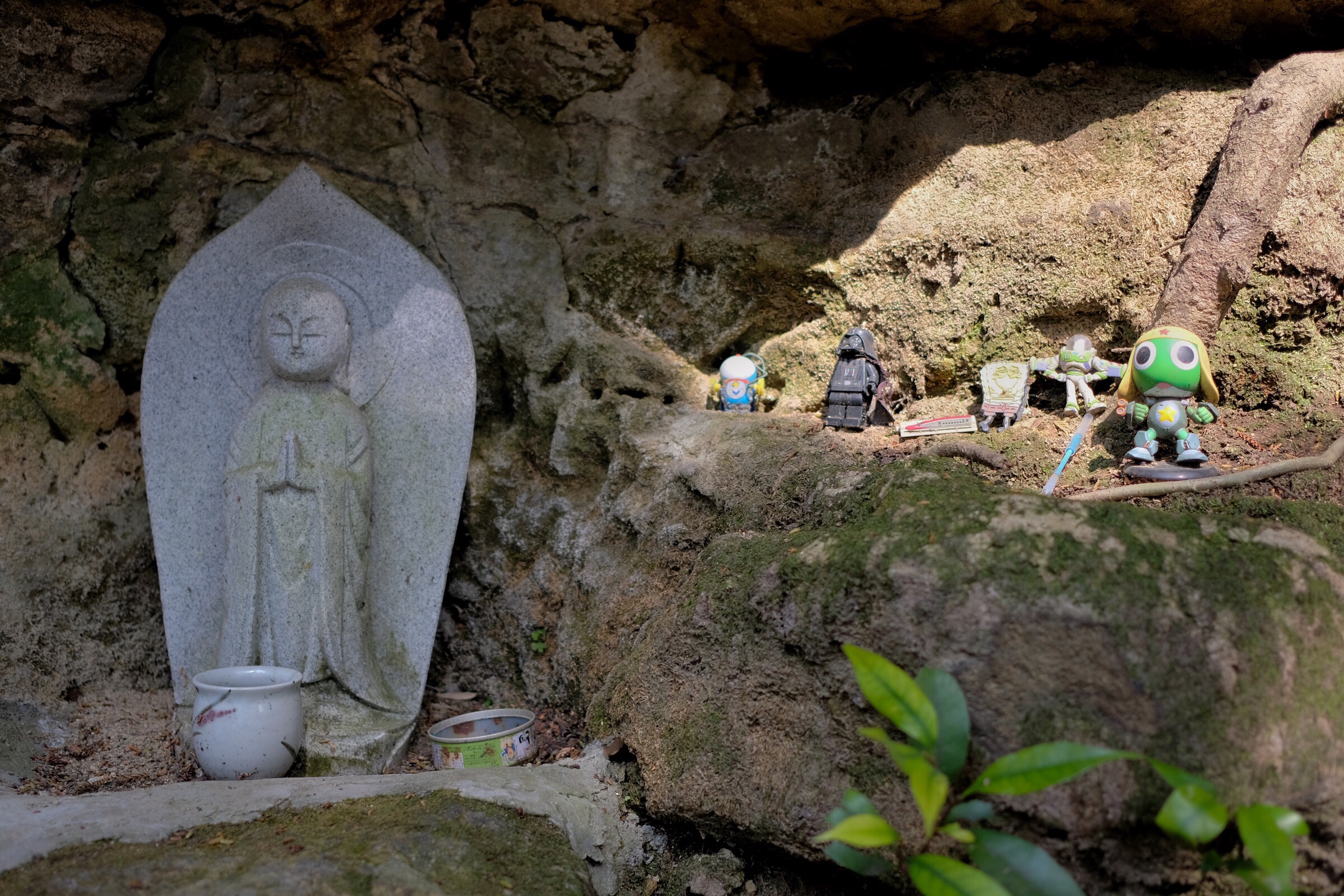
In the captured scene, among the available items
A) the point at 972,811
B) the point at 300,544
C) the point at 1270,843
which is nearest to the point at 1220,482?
the point at 1270,843

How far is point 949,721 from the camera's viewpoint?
1992mm

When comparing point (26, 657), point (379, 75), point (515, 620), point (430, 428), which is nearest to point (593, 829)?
point (515, 620)

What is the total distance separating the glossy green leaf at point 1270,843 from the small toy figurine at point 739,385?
7.34 ft

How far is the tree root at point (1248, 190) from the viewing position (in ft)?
10.5

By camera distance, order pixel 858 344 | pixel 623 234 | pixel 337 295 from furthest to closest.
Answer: pixel 623 234 < pixel 337 295 < pixel 858 344

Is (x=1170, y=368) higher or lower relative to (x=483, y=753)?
higher

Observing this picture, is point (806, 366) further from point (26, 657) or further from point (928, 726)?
point (26, 657)

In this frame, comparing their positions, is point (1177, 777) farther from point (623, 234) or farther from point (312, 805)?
point (623, 234)

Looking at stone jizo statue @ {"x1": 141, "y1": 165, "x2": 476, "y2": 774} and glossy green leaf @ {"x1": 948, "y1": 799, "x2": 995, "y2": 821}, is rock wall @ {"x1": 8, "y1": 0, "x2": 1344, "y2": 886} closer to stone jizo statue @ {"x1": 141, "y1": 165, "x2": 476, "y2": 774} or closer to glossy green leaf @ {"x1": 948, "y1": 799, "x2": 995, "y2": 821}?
stone jizo statue @ {"x1": 141, "y1": 165, "x2": 476, "y2": 774}

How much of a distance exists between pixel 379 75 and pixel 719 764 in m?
3.07

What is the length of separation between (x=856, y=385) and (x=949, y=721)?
165cm

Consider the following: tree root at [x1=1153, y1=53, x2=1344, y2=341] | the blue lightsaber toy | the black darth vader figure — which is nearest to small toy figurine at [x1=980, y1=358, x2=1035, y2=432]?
the blue lightsaber toy

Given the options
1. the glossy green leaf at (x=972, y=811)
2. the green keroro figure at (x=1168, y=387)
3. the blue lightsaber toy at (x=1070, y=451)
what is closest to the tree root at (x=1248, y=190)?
the green keroro figure at (x=1168, y=387)

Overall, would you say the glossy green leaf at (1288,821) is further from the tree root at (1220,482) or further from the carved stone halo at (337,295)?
the carved stone halo at (337,295)
